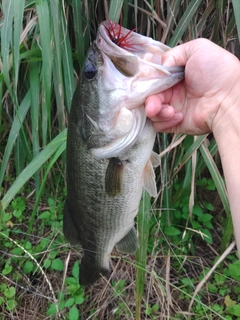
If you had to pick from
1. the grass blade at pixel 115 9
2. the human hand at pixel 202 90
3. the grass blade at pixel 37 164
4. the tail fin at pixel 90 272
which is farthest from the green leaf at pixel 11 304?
the grass blade at pixel 115 9

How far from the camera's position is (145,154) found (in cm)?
116

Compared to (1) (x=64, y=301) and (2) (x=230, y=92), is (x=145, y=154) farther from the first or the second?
(1) (x=64, y=301)

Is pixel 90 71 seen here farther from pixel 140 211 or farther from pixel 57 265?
pixel 57 265

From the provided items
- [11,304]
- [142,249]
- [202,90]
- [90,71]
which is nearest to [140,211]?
[142,249]

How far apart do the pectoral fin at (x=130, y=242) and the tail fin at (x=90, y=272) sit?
0.16 metres

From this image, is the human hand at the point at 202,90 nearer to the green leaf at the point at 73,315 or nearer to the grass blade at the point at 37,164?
the grass blade at the point at 37,164

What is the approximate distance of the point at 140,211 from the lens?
1.58m

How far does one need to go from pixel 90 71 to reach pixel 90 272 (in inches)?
34.2

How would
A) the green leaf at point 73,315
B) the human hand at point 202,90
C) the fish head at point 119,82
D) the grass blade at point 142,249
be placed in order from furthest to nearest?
1. the green leaf at point 73,315
2. the grass blade at point 142,249
3. the human hand at point 202,90
4. the fish head at point 119,82

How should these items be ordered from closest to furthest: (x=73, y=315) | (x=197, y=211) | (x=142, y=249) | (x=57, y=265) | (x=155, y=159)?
1. (x=155, y=159)
2. (x=142, y=249)
3. (x=73, y=315)
4. (x=57, y=265)
5. (x=197, y=211)

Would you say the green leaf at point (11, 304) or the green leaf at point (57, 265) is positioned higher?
Answer: the green leaf at point (57, 265)

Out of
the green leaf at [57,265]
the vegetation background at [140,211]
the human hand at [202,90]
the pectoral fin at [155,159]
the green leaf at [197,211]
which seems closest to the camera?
the human hand at [202,90]

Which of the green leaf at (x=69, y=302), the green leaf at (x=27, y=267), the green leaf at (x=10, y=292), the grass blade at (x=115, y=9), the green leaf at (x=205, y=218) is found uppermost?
the grass blade at (x=115, y=9)

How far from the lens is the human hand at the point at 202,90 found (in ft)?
3.77
